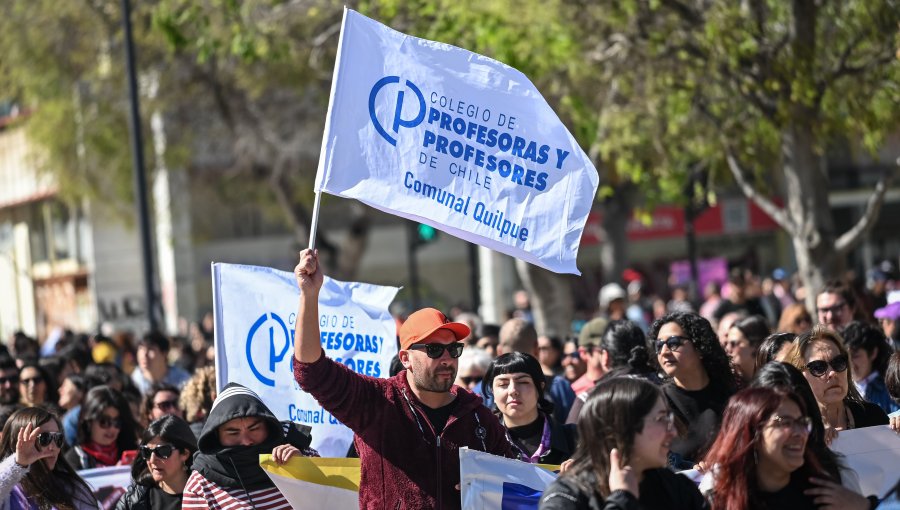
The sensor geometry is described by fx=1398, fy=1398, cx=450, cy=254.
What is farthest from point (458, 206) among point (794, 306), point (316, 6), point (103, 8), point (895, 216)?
point (895, 216)

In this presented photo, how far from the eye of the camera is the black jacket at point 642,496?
12.9 ft

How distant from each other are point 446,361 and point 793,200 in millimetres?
8148

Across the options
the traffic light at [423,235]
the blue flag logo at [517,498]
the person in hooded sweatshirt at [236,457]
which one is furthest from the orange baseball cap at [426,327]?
the traffic light at [423,235]

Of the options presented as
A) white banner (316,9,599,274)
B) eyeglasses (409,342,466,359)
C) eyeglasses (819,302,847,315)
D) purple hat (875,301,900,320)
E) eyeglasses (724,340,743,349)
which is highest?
white banner (316,9,599,274)

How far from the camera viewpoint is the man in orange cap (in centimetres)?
529

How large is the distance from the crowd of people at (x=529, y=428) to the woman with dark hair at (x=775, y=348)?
0.05 ft

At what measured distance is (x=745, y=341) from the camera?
26.7ft

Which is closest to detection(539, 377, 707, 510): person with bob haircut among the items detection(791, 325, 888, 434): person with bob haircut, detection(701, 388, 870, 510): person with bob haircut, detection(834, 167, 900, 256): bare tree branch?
detection(701, 388, 870, 510): person with bob haircut

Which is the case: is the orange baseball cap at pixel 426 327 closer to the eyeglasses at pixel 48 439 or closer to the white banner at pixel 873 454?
the white banner at pixel 873 454

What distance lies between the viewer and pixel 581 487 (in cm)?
403

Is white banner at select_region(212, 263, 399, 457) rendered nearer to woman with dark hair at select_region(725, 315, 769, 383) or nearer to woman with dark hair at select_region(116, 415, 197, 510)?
woman with dark hair at select_region(116, 415, 197, 510)

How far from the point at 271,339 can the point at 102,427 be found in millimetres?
1212

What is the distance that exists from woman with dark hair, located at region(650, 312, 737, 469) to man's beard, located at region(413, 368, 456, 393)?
123 centimetres

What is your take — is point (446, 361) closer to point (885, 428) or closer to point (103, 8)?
point (885, 428)
